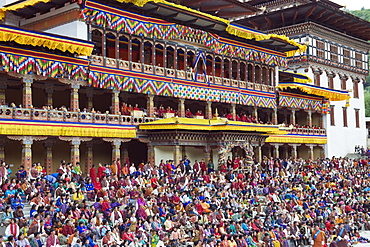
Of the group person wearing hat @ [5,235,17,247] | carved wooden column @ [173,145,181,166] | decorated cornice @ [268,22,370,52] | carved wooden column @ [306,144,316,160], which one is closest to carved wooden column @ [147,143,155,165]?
carved wooden column @ [173,145,181,166]

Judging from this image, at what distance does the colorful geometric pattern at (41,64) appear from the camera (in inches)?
1020

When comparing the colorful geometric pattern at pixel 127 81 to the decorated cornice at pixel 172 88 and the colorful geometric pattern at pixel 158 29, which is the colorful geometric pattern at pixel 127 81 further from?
the colorful geometric pattern at pixel 158 29

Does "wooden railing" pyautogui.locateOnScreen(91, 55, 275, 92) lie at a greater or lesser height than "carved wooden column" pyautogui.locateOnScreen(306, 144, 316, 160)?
greater

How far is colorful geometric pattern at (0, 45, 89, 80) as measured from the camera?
25.9 m

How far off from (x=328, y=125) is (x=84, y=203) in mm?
36264

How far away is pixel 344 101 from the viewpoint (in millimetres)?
55656

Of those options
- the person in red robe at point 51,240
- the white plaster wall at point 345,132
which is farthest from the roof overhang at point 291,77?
the person in red robe at point 51,240

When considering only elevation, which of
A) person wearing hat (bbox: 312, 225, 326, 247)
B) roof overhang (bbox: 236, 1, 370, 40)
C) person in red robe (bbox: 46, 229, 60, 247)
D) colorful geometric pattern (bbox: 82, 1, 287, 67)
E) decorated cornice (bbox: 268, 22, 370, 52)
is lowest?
person wearing hat (bbox: 312, 225, 326, 247)

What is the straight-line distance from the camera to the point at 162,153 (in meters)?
33.2

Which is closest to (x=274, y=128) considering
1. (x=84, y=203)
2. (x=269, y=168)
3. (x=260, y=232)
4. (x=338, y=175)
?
(x=269, y=168)

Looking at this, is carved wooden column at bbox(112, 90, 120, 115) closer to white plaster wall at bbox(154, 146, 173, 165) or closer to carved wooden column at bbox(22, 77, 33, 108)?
white plaster wall at bbox(154, 146, 173, 165)

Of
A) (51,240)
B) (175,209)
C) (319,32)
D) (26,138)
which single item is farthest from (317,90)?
(51,240)

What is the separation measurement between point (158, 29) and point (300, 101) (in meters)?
19.0

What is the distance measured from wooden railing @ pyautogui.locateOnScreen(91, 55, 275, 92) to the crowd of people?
7.04 meters
